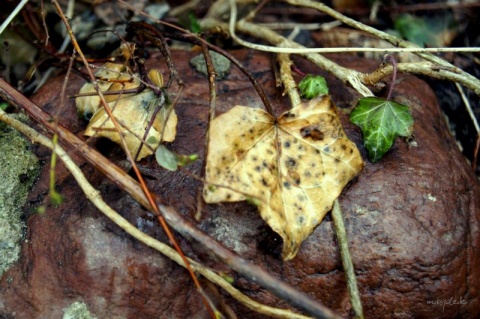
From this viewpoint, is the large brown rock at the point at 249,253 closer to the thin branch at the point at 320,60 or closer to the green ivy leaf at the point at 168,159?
the green ivy leaf at the point at 168,159

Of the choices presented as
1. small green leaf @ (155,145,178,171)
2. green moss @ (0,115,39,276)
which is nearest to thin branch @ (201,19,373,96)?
small green leaf @ (155,145,178,171)

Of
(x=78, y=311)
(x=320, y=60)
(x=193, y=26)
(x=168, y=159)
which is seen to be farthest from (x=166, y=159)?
(x=193, y=26)

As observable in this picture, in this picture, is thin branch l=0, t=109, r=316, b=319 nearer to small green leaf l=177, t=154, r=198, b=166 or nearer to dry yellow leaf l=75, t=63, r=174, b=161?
dry yellow leaf l=75, t=63, r=174, b=161

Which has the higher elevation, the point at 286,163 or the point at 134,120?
the point at 134,120

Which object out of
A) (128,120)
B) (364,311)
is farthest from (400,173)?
(128,120)

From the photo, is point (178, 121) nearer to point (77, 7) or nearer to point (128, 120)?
point (128, 120)

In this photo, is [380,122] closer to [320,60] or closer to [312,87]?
[312,87]
